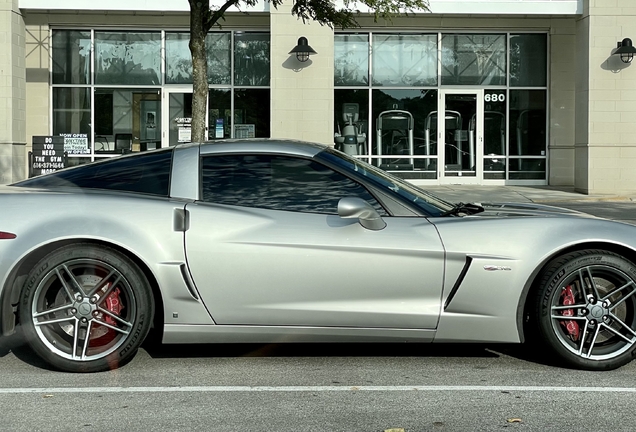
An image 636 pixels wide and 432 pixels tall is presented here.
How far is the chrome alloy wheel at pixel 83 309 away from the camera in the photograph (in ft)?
16.7

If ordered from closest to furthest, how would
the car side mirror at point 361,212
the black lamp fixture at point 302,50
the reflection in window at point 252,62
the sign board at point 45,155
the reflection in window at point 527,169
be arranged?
the car side mirror at point 361,212 < the sign board at point 45,155 < the black lamp fixture at point 302,50 < the reflection in window at point 252,62 < the reflection in window at point 527,169

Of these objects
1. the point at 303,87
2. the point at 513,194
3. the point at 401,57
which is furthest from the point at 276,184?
the point at 401,57

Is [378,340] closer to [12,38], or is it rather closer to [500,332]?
[500,332]

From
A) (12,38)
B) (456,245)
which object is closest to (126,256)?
(456,245)

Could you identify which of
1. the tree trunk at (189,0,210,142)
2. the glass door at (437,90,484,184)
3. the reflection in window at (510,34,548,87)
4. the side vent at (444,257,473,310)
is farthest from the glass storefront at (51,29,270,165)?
the side vent at (444,257,473,310)

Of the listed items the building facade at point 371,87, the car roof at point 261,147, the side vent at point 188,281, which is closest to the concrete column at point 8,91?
the building facade at point 371,87

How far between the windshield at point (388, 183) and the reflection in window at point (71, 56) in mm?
18665

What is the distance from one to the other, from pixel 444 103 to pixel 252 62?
5151 mm

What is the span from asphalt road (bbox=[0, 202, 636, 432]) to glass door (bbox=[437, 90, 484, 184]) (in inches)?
696

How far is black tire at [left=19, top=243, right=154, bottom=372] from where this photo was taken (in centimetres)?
509

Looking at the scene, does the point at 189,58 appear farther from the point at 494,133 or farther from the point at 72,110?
the point at 494,133

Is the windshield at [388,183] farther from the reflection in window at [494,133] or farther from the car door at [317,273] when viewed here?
the reflection in window at [494,133]

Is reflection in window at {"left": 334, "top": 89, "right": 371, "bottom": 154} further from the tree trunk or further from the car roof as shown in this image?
the car roof

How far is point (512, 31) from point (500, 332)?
63.0 feet
